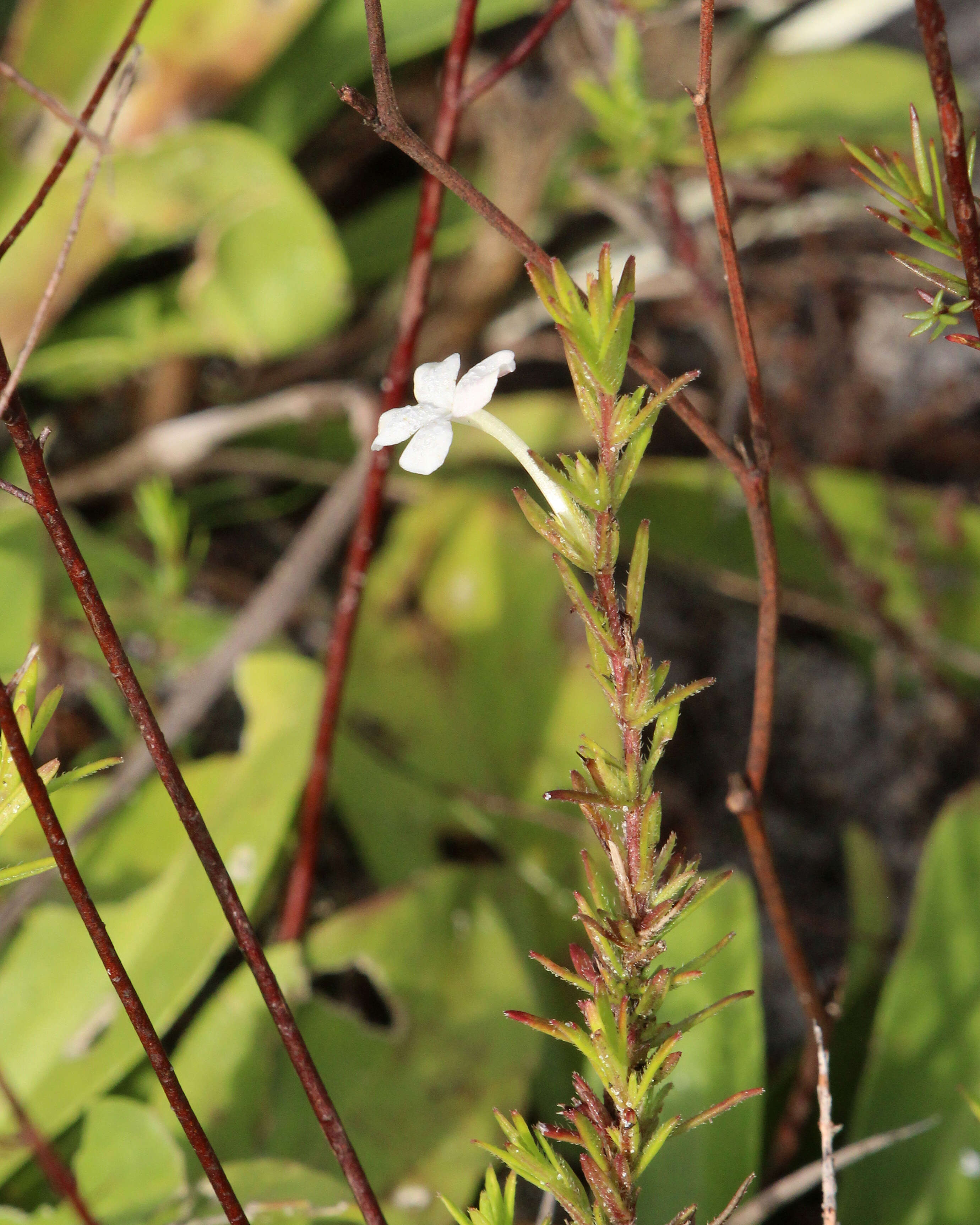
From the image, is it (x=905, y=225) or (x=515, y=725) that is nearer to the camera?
(x=905, y=225)

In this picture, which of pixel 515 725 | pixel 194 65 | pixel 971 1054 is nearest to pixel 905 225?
pixel 971 1054

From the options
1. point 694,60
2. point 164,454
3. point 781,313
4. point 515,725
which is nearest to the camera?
point 515,725

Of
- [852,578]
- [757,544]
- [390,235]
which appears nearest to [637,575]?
[757,544]

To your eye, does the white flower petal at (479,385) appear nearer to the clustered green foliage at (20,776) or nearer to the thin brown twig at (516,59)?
the clustered green foliage at (20,776)

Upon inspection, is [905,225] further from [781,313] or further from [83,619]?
A: [781,313]

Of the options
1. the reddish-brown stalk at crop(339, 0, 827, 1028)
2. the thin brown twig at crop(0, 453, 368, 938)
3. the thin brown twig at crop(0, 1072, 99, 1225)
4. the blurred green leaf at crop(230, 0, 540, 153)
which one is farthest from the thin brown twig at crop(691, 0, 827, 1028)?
the blurred green leaf at crop(230, 0, 540, 153)

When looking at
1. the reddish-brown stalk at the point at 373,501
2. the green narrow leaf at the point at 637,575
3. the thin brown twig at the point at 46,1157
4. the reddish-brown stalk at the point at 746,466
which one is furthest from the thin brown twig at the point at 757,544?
the thin brown twig at the point at 46,1157
